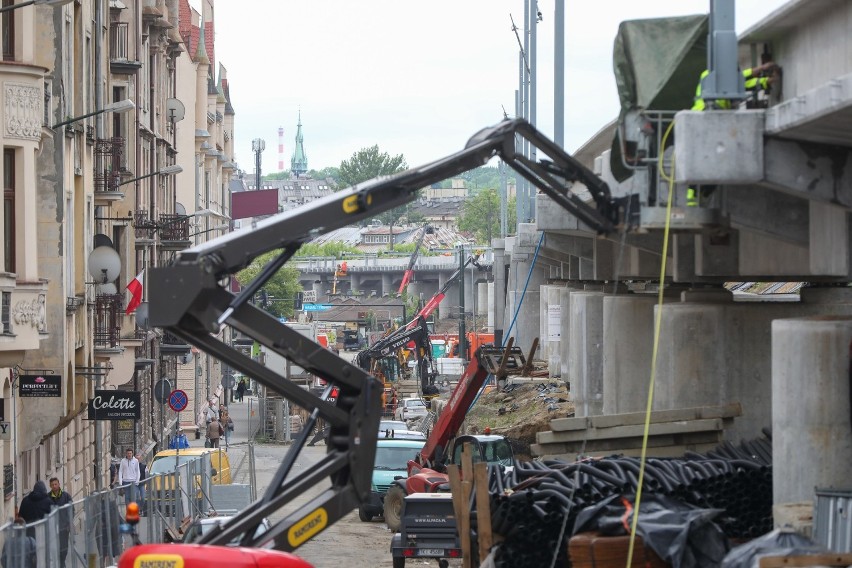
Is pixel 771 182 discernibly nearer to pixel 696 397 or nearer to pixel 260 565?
pixel 260 565

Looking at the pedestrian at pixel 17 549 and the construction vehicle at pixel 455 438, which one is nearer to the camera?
the pedestrian at pixel 17 549

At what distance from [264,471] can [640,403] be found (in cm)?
2125

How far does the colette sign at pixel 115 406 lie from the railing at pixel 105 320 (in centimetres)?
470

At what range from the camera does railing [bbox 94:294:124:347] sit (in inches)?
1457

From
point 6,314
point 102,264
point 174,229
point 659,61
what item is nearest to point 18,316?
point 6,314

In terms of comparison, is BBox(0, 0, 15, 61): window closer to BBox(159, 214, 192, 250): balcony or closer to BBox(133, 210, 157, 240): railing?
BBox(133, 210, 157, 240): railing

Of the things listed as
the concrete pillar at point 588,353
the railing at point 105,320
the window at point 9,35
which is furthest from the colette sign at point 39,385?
the concrete pillar at point 588,353

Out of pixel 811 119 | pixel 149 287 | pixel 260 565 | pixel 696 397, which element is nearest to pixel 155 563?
pixel 260 565

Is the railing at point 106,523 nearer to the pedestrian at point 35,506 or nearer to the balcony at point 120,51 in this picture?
the pedestrian at point 35,506

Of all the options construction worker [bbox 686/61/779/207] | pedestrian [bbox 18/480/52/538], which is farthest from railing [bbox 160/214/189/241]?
construction worker [bbox 686/61/779/207]

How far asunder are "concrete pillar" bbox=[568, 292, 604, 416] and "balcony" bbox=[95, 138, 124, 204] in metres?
11.1

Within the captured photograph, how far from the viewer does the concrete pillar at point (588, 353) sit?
34.8m

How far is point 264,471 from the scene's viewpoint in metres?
49.0

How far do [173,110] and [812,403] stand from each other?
48951 mm
